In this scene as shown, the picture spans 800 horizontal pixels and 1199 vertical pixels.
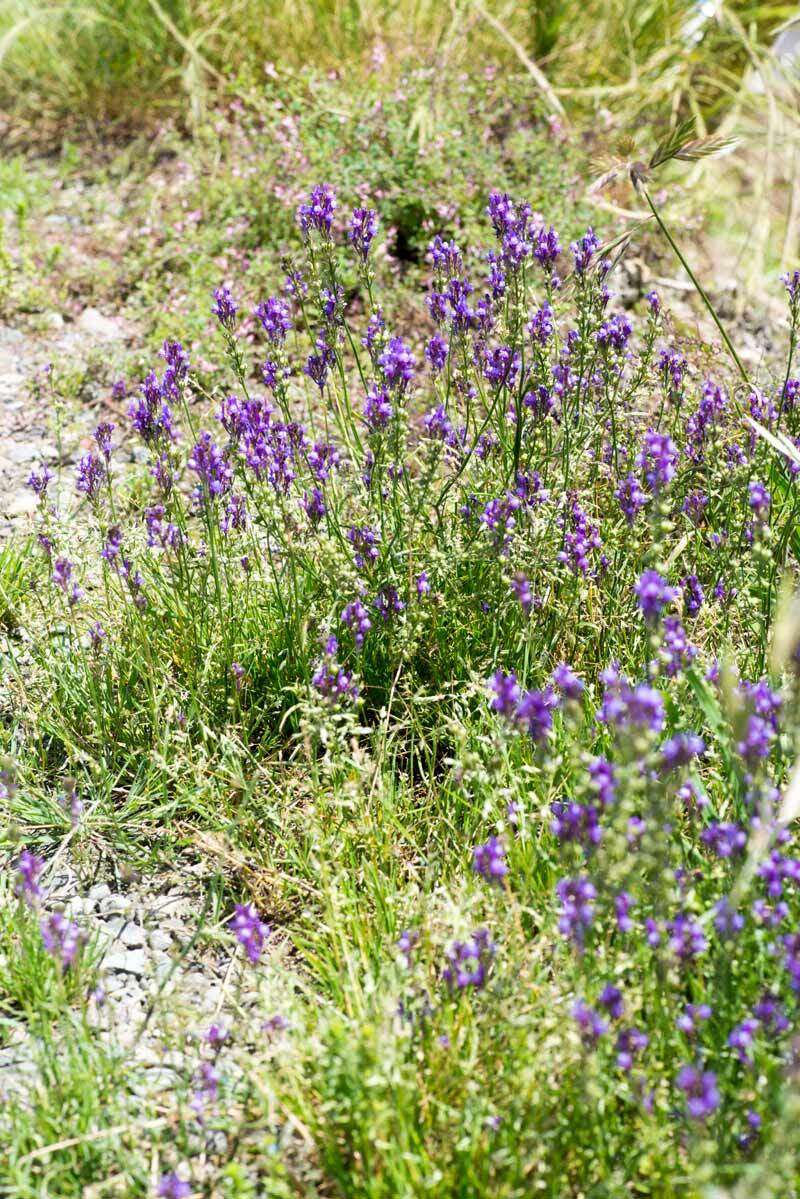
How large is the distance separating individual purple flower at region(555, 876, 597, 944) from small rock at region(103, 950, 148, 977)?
984 mm

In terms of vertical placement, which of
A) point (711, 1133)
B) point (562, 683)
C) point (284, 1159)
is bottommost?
point (284, 1159)

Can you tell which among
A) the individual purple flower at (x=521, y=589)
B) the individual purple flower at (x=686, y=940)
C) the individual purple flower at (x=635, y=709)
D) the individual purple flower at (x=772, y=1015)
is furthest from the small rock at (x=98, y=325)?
the individual purple flower at (x=772, y=1015)

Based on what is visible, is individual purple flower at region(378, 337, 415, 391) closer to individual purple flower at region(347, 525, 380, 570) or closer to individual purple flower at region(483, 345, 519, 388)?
individual purple flower at region(483, 345, 519, 388)

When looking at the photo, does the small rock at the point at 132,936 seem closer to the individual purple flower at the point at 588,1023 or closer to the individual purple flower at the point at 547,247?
the individual purple flower at the point at 588,1023

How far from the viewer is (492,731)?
2.53 meters

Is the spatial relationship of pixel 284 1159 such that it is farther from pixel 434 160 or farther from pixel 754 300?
pixel 754 300

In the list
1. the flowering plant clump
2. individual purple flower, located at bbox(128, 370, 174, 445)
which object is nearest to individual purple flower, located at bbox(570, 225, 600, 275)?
the flowering plant clump

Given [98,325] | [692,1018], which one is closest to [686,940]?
[692,1018]

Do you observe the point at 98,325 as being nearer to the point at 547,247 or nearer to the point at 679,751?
the point at 547,247

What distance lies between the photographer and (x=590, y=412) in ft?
9.71

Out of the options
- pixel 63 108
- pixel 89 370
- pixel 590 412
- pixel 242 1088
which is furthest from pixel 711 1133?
pixel 63 108

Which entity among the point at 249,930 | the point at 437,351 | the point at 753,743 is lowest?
the point at 249,930

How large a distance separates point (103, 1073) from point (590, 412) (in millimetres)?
1957

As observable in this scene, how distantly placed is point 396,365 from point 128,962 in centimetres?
145
